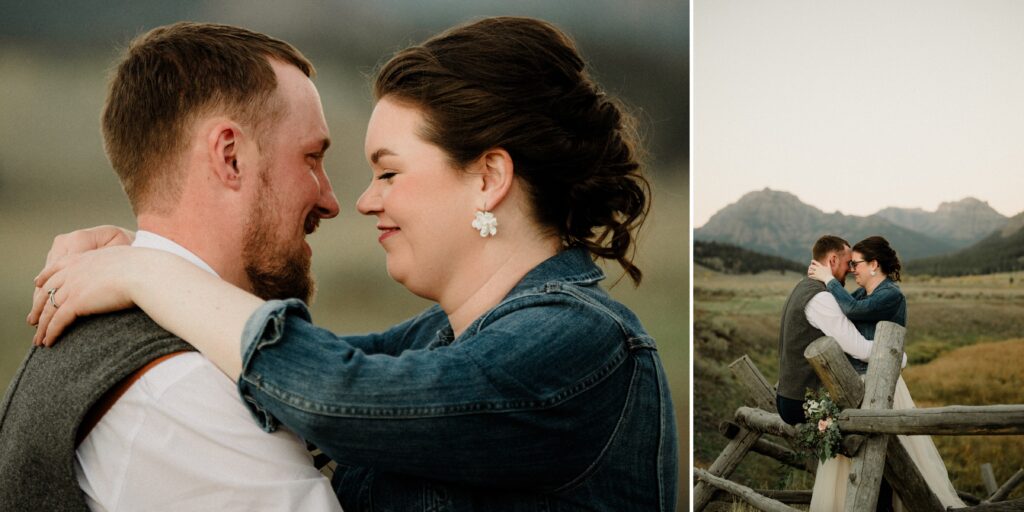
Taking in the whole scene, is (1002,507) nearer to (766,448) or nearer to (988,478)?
(988,478)

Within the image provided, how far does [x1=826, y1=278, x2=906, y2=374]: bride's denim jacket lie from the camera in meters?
4.75

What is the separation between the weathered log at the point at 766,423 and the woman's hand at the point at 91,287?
4187 millimetres

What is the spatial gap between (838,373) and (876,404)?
219 mm

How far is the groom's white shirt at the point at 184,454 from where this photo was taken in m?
1.28

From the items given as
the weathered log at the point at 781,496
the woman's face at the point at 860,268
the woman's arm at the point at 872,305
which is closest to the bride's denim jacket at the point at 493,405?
the woman's arm at the point at 872,305

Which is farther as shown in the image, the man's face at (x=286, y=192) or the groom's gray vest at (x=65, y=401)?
the man's face at (x=286, y=192)

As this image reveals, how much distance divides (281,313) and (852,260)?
419cm

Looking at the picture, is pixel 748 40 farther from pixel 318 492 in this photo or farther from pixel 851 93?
pixel 318 492

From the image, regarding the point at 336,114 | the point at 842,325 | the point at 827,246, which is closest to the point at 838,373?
the point at 842,325

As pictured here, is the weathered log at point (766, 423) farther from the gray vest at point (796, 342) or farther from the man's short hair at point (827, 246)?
the man's short hair at point (827, 246)

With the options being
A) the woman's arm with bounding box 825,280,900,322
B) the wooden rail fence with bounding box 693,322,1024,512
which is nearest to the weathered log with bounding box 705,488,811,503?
the wooden rail fence with bounding box 693,322,1024,512

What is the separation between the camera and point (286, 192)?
5.46 ft

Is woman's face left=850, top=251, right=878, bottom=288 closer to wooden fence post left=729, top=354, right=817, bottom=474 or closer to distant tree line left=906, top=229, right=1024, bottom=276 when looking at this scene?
distant tree line left=906, top=229, right=1024, bottom=276

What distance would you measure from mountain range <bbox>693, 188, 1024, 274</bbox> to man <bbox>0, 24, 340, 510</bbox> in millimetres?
3706
